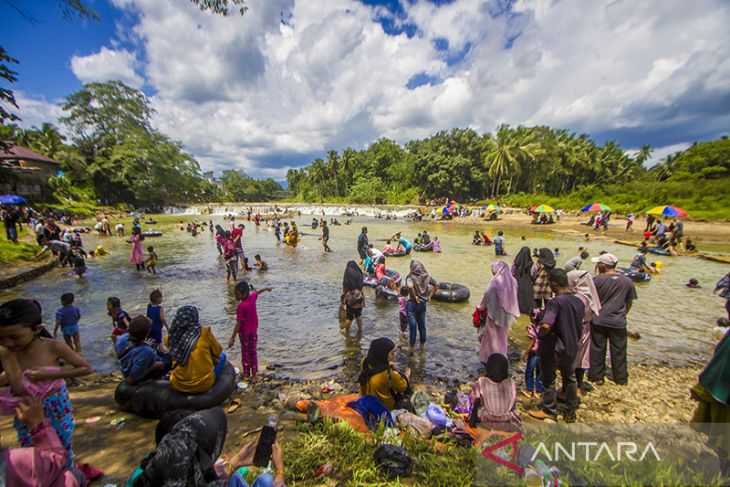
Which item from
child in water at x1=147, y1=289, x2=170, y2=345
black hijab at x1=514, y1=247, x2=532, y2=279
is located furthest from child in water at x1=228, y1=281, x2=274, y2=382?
black hijab at x1=514, y1=247, x2=532, y2=279

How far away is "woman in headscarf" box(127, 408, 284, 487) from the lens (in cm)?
181

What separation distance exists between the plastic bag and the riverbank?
110mm

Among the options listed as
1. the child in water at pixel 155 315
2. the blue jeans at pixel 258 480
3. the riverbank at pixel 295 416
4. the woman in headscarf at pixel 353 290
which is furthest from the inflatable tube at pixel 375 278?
the blue jeans at pixel 258 480

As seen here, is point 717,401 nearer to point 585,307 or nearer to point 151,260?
point 585,307

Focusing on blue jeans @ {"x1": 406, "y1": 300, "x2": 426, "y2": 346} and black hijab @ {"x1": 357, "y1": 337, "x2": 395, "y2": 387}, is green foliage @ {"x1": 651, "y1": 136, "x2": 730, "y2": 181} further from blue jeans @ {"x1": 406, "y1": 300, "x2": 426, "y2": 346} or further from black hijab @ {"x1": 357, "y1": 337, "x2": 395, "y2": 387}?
black hijab @ {"x1": 357, "y1": 337, "x2": 395, "y2": 387}

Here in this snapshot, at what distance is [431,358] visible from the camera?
6.25m

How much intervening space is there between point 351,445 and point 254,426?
4.67 feet

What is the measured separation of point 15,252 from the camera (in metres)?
13.7

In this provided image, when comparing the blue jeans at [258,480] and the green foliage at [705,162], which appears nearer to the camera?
the blue jeans at [258,480]

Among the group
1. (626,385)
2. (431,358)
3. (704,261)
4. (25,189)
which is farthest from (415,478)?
(25,189)

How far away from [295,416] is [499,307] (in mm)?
3368

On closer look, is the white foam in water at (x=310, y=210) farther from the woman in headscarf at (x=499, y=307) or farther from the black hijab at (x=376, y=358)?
the black hijab at (x=376, y=358)

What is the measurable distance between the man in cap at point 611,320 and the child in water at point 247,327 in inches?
221

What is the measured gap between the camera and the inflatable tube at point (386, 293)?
385 inches
